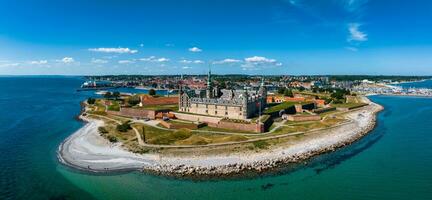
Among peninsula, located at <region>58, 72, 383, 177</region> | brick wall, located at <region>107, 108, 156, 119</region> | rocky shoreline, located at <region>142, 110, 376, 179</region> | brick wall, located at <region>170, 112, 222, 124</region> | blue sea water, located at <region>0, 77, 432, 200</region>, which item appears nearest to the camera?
blue sea water, located at <region>0, 77, 432, 200</region>

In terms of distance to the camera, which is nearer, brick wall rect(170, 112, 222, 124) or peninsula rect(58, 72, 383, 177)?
peninsula rect(58, 72, 383, 177)

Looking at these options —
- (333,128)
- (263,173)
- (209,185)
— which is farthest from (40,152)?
(333,128)

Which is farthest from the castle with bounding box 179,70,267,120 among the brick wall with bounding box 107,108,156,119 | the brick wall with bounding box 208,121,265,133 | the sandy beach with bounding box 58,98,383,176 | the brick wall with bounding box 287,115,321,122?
the sandy beach with bounding box 58,98,383,176

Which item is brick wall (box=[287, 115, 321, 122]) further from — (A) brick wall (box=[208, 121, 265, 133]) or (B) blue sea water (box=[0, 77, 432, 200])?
(B) blue sea water (box=[0, 77, 432, 200])

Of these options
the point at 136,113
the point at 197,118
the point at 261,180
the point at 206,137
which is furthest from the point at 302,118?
the point at 136,113

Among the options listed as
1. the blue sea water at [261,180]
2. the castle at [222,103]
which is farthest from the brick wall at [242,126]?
the blue sea water at [261,180]

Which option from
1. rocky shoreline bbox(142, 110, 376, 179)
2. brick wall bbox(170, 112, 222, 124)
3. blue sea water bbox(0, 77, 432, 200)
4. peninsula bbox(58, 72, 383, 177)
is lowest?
blue sea water bbox(0, 77, 432, 200)

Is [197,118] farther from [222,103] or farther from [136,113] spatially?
[136,113]

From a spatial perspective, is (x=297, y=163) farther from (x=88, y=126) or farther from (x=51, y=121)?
(x=51, y=121)

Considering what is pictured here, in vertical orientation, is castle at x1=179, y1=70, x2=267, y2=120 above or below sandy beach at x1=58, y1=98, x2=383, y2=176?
above
